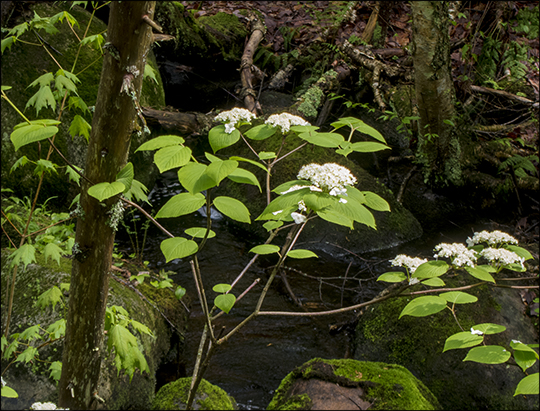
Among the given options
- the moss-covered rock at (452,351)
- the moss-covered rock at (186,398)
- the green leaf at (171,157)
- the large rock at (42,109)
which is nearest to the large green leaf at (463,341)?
the green leaf at (171,157)

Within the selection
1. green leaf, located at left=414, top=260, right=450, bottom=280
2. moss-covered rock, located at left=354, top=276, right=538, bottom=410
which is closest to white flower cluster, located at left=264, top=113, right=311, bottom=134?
green leaf, located at left=414, top=260, right=450, bottom=280

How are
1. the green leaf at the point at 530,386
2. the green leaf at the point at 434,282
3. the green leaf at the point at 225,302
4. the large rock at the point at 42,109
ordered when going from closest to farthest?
the green leaf at the point at 530,386, the green leaf at the point at 225,302, the green leaf at the point at 434,282, the large rock at the point at 42,109

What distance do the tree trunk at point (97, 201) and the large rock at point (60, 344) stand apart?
0.97 metres

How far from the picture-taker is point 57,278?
7.91 feet

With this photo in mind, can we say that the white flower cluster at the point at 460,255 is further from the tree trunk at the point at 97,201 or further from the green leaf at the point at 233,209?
the tree trunk at the point at 97,201

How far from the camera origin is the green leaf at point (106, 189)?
76cm

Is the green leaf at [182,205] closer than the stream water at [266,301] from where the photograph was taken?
Yes

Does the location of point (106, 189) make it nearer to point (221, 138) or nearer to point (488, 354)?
point (221, 138)

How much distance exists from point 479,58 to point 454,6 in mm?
1179

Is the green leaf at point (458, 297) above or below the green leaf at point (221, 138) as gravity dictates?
below

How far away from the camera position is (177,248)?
932mm

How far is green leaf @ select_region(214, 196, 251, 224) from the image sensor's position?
2.87ft

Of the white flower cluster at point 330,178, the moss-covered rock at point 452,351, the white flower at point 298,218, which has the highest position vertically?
the white flower cluster at point 330,178

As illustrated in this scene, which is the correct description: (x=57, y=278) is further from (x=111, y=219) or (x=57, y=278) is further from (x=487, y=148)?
(x=487, y=148)
